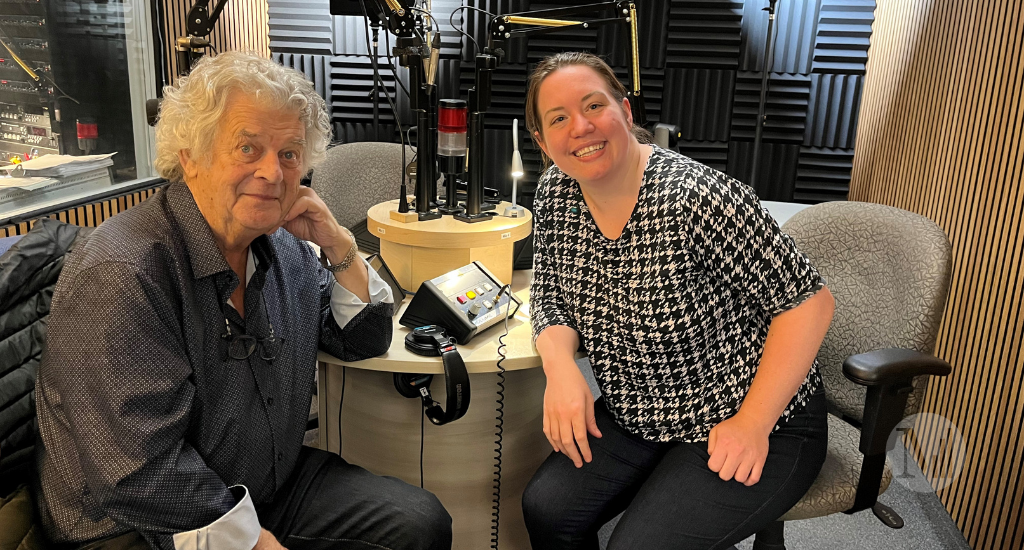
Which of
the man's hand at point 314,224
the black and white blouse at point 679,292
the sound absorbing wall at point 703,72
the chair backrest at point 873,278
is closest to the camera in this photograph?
the black and white blouse at point 679,292

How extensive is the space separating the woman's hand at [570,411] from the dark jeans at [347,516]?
1.11 feet

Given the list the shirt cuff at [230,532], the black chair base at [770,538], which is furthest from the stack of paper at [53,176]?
the black chair base at [770,538]

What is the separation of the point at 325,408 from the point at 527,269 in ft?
2.64

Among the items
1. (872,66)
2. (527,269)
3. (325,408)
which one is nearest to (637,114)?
(527,269)

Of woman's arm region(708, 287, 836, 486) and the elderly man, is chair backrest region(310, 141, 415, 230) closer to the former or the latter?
the elderly man

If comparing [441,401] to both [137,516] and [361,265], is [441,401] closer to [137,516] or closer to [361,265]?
[361,265]

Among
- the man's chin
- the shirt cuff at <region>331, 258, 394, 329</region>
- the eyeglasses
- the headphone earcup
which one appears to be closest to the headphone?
the headphone earcup

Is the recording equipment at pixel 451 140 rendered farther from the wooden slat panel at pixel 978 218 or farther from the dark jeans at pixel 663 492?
the wooden slat panel at pixel 978 218

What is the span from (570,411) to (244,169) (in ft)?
2.86

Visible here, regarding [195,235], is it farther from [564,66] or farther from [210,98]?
[564,66]

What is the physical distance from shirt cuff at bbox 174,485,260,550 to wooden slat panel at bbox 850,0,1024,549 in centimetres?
211

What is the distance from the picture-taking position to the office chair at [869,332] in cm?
165

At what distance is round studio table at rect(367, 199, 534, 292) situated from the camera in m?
2.07

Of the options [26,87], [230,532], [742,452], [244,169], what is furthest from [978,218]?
[26,87]
